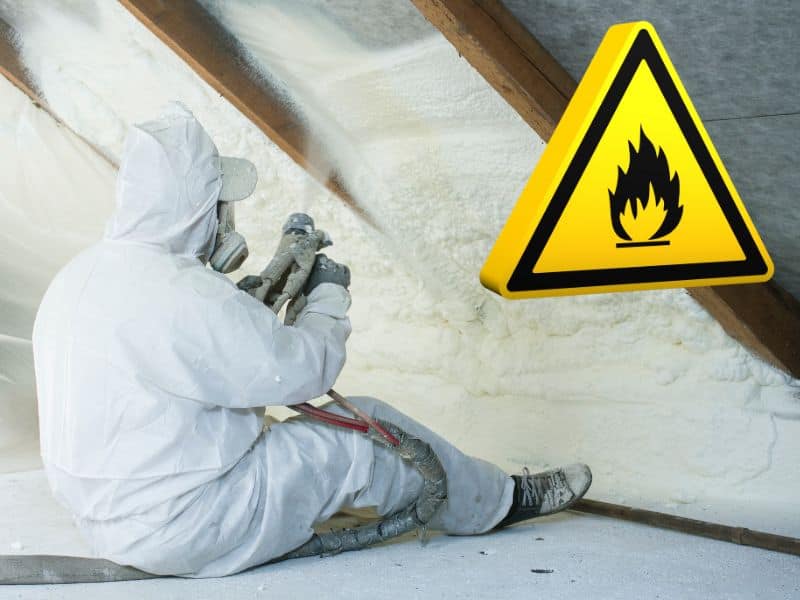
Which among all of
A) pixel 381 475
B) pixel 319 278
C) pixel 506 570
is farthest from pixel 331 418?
pixel 506 570

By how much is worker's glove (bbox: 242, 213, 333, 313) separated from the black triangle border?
0.76 m

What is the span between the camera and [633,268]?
1183 mm

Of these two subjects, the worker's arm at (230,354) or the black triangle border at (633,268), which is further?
the worker's arm at (230,354)

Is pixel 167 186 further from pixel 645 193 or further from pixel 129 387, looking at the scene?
pixel 645 193

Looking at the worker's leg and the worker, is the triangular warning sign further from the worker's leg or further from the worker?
the worker's leg

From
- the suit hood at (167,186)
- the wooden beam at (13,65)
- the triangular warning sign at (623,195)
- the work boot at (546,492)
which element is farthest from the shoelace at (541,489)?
the wooden beam at (13,65)

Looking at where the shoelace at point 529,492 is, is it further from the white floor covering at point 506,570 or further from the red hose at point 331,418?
the red hose at point 331,418

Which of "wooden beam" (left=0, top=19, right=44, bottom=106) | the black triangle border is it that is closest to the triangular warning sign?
the black triangle border

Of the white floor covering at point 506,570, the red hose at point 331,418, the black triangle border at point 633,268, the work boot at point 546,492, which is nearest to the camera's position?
the black triangle border at point 633,268

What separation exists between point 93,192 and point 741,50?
2023 mm

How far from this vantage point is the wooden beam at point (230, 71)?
2.22 metres

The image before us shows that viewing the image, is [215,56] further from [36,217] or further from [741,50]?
[741,50]

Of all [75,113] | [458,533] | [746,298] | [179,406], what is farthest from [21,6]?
[746,298]

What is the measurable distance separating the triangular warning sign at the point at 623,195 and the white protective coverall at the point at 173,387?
611mm
